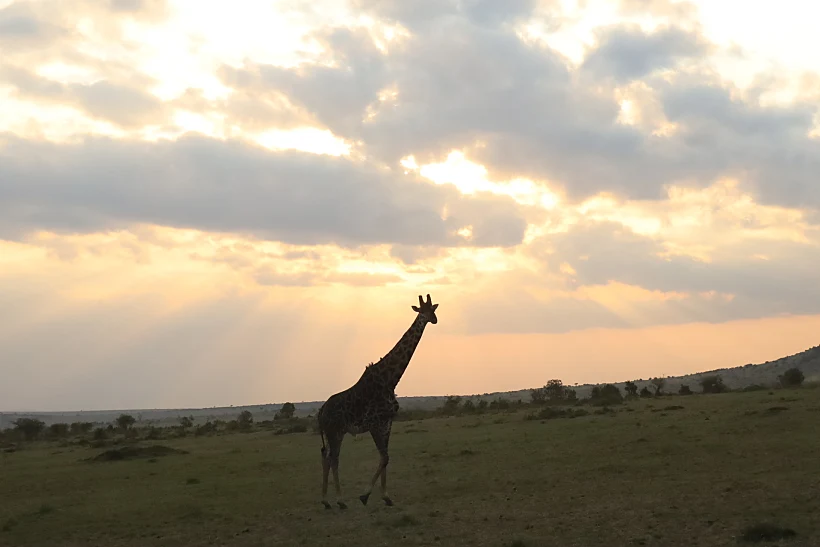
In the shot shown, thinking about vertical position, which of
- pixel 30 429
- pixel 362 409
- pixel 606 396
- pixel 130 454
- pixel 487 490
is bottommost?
pixel 487 490

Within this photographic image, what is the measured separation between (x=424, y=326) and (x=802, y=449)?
1164 cm

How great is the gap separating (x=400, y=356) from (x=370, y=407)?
1.60 m

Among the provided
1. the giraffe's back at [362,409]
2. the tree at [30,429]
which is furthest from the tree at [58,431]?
the giraffe's back at [362,409]

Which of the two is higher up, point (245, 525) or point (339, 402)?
point (339, 402)

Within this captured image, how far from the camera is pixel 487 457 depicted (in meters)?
26.7

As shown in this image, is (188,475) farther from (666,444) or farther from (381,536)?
(666,444)

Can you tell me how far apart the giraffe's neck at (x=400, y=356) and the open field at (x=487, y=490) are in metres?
3.31

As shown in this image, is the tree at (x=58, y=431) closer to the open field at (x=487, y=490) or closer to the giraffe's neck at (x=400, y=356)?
the open field at (x=487, y=490)

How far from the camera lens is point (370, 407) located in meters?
19.2

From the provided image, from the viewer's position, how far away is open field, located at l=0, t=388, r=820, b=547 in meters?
14.6

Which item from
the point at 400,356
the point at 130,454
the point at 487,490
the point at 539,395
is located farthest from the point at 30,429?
the point at 487,490

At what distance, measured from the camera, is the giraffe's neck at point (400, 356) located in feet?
64.1

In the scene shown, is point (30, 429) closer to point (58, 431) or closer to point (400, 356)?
point (58, 431)

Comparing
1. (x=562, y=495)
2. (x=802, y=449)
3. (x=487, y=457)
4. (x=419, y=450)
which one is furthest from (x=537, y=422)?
(x=562, y=495)
